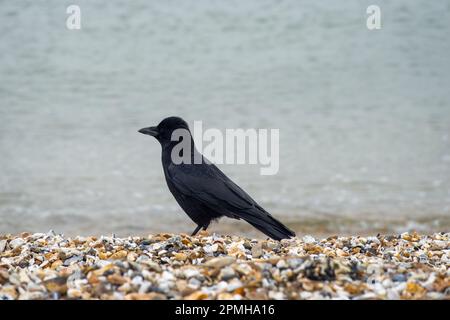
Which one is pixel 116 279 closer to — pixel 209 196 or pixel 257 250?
pixel 257 250

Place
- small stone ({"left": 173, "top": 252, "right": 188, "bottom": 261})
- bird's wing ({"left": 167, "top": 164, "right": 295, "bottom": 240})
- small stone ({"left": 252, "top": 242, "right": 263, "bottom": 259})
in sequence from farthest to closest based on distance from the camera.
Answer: bird's wing ({"left": 167, "top": 164, "right": 295, "bottom": 240})
small stone ({"left": 252, "top": 242, "right": 263, "bottom": 259})
small stone ({"left": 173, "top": 252, "right": 188, "bottom": 261})

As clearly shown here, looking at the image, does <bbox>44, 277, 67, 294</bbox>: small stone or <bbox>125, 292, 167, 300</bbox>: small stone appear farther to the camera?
<bbox>44, 277, 67, 294</bbox>: small stone

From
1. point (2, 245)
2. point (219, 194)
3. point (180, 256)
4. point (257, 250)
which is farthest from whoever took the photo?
point (219, 194)

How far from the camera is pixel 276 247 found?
5957mm

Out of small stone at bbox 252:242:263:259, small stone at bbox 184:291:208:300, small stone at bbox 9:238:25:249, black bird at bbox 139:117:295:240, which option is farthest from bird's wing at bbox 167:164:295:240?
small stone at bbox 184:291:208:300

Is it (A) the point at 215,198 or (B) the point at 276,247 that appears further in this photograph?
(A) the point at 215,198

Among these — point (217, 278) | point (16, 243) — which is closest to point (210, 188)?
point (16, 243)

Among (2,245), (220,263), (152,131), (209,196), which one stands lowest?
(2,245)

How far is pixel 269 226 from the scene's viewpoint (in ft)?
20.6

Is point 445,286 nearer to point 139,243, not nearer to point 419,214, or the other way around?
point 139,243

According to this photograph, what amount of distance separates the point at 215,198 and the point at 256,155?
390 inches

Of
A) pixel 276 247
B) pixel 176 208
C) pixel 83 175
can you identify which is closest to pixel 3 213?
pixel 83 175

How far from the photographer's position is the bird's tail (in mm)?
6215

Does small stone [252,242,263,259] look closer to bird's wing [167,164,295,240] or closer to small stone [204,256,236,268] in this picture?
bird's wing [167,164,295,240]
